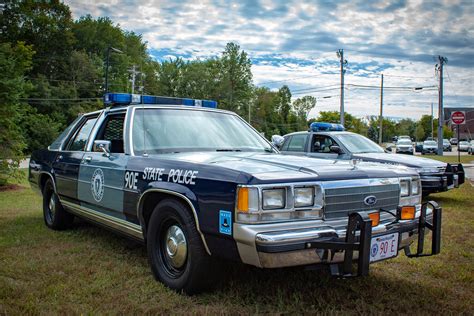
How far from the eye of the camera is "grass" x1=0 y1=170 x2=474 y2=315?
3264 millimetres

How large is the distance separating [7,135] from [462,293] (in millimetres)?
10446

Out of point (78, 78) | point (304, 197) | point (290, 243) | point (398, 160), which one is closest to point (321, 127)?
point (398, 160)

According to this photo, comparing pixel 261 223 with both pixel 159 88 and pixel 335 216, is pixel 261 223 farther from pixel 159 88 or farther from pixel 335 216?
pixel 159 88

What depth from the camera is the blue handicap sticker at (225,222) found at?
115 inches

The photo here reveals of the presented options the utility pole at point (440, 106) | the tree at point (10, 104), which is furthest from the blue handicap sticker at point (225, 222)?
the utility pole at point (440, 106)

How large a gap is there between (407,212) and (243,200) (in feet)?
4.97

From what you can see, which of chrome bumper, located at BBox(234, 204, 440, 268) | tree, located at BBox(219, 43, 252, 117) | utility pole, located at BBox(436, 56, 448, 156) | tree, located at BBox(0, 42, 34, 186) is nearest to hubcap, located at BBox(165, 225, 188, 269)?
chrome bumper, located at BBox(234, 204, 440, 268)

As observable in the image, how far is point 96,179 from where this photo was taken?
4.64 m

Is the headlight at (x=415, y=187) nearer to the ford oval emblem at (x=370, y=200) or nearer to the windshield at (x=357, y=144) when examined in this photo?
the ford oval emblem at (x=370, y=200)

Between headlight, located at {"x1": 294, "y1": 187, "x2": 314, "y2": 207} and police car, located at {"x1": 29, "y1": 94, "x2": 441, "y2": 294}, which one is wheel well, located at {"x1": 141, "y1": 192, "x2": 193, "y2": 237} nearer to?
police car, located at {"x1": 29, "y1": 94, "x2": 441, "y2": 294}

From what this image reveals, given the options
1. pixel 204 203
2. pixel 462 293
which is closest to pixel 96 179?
pixel 204 203

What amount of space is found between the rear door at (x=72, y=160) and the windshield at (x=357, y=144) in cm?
542

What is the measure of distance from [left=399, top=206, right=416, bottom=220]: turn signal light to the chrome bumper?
2.28 feet

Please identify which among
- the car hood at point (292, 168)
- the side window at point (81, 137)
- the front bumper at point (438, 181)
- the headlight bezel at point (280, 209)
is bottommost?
the front bumper at point (438, 181)
